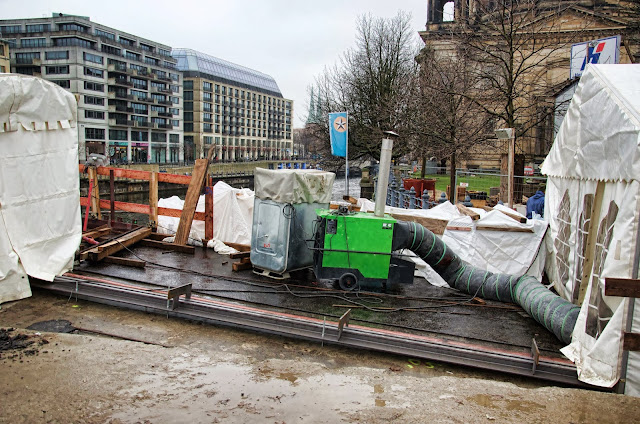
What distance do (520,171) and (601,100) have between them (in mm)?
10552

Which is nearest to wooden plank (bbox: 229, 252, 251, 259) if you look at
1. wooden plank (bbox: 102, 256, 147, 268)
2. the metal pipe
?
wooden plank (bbox: 102, 256, 147, 268)

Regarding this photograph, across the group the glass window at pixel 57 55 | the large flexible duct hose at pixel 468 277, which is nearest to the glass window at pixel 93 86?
the glass window at pixel 57 55

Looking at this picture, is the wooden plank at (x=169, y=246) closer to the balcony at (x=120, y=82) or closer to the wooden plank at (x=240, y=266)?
the wooden plank at (x=240, y=266)

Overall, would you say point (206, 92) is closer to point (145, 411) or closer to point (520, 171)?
point (520, 171)

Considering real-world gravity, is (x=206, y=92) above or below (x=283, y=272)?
above

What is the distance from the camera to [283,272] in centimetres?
901

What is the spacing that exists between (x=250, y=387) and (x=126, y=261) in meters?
5.81

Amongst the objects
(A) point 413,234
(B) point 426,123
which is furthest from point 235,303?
(B) point 426,123

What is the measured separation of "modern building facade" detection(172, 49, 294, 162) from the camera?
10869 centimetres

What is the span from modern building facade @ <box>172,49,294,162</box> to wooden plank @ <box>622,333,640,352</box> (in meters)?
91.5

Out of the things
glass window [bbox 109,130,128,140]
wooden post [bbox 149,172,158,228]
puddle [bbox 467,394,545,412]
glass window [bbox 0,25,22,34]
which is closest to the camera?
puddle [bbox 467,394,545,412]

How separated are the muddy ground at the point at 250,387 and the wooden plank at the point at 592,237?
86.8 inches

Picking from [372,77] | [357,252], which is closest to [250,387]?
[357,252]

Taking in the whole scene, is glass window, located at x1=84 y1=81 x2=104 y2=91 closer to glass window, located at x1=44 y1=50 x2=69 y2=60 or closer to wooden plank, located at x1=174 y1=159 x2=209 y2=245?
glass window, located at x1=44 y1=50 x2=69 y2=60
